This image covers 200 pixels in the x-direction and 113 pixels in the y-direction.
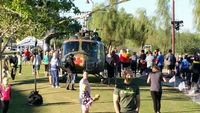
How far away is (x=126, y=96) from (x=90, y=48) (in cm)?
1883

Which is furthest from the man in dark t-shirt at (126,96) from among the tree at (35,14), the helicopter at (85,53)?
the helicopter at (85,53)

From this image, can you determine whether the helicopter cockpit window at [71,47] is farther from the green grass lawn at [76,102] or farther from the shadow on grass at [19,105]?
the shadow on grass at [19,105]

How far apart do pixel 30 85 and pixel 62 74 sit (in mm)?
3266

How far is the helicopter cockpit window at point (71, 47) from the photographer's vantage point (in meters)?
28.5

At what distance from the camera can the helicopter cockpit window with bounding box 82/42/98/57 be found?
93.9 ft

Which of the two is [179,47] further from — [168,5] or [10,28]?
[10,28]

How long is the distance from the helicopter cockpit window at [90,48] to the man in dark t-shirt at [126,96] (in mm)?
18509

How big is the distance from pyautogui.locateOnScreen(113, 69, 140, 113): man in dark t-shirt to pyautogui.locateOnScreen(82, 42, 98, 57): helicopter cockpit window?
60.7 ft

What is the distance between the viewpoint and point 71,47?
28.6 metres

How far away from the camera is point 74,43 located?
28672 millimetres

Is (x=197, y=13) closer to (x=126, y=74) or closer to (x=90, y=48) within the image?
(x=90, y=48)

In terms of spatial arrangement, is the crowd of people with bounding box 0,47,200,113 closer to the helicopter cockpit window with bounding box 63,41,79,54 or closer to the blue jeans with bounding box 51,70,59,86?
the blue jeans with bounding box 51,70,59,86

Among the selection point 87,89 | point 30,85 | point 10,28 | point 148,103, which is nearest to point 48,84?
point 30,85

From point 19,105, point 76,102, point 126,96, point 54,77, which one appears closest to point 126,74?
point 126,96
